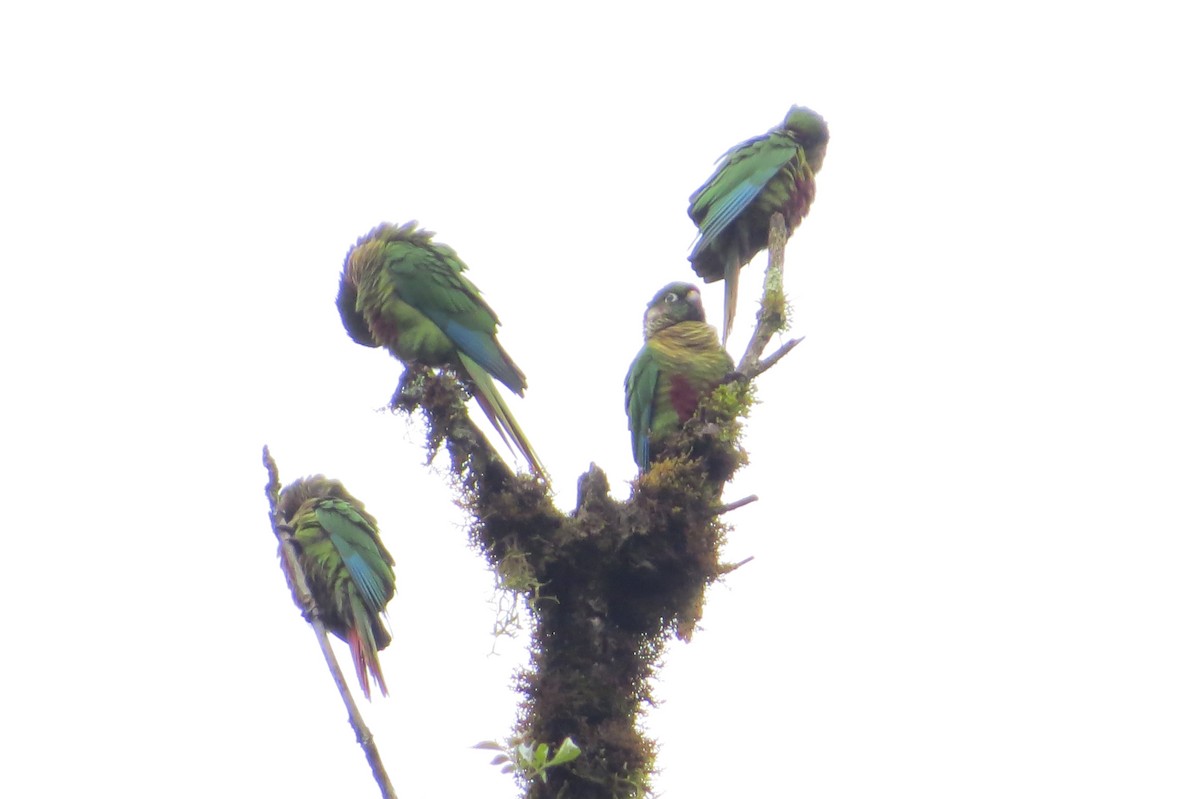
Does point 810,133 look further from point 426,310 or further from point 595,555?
point 595,555

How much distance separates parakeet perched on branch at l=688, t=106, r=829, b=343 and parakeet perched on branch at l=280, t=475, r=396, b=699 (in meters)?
2.32

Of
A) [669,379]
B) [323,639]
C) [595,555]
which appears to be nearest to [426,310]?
[669,379]

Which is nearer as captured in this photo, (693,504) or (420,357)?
(693,504)

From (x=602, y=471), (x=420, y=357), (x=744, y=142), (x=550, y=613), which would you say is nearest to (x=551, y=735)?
(x=550, y=613)

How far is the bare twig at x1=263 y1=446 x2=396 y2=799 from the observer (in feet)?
10.8

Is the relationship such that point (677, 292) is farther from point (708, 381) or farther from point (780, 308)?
point (780, 308)

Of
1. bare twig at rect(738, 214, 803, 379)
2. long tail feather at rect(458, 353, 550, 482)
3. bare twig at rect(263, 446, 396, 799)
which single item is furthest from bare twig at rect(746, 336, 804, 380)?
bare twig at rect(263, 446, 396, 799)

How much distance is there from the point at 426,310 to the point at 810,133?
2206mm

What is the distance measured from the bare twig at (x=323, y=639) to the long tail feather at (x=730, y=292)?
3.26 metres

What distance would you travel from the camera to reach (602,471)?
211 inches

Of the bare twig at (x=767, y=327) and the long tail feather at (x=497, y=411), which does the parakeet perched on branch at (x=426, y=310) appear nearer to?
the long tail feather at (x=497, y=411)

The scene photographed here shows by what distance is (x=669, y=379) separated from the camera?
632cm

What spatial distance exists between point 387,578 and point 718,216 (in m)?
2.70

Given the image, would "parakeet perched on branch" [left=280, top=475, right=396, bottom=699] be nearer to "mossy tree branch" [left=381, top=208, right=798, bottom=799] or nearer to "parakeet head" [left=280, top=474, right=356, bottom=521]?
"parakeet head" [left=280, top=474, right=356, bottom=521]
